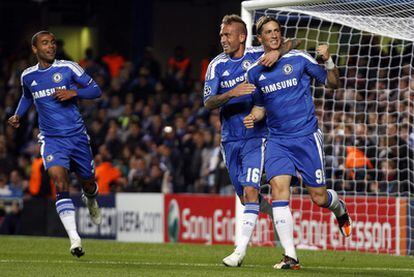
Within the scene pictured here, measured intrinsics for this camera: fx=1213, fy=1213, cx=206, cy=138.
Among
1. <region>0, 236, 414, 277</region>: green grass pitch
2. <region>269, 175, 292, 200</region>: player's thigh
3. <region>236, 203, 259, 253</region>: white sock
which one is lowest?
<region>0, 236, 414, 277</region>: green grass pitch

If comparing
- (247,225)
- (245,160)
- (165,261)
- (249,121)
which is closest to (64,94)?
(165,261)

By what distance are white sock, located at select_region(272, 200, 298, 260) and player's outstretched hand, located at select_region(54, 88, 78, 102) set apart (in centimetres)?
275

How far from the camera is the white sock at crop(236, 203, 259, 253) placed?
434 inches

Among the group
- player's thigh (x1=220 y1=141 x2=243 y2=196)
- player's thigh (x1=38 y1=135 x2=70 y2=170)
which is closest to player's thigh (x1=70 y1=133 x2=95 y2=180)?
player's thigh (x1=38 y1=135 x2=70 y2=170)

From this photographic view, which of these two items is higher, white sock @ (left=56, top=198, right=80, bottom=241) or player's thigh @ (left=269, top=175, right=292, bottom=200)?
player's thigh @ (left=269, top=175, right=292, bottom=200)

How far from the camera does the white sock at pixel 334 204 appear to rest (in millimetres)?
11395

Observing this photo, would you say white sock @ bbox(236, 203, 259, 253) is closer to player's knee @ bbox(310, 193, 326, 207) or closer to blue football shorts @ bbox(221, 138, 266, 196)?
blue football shorts @ bbox(221, 138, 266, 196)

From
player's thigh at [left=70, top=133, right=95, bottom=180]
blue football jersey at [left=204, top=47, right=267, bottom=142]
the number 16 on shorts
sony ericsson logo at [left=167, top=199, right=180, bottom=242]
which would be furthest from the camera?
sony ericsson logo at [left=167, top=199, right=180, bottom=242]

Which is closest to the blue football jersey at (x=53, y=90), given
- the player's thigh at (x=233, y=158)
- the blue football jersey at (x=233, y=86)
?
the blue football jersey at (x=233, y=86)

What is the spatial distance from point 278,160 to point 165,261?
7.05ft

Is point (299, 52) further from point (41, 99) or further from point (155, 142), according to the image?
point (155, 142)

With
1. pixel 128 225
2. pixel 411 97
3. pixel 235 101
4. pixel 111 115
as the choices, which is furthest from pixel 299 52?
pixel 111 115

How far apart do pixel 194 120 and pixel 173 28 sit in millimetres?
8099

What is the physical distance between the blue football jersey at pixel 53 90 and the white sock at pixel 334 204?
2886mm
